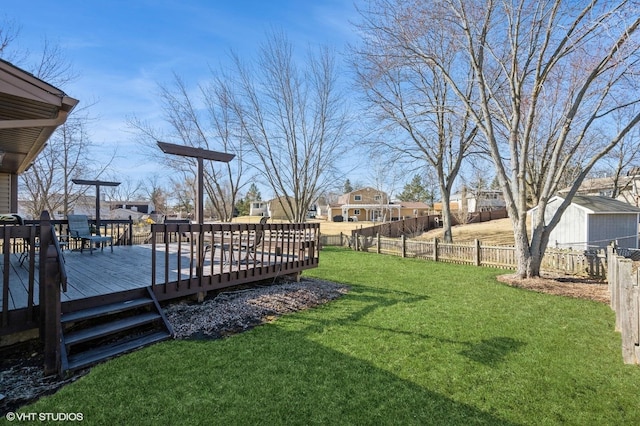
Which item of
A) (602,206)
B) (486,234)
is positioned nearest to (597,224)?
(602,206)

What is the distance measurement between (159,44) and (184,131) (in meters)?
5.52

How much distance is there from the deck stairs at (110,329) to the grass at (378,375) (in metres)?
Answer: 0.24

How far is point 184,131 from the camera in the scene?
17.1 metres

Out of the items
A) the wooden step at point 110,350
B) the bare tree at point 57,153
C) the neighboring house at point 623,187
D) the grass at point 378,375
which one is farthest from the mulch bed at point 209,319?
the neighboring house at point 623,187

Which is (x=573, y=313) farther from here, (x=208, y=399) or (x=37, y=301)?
(x=37, y=301)

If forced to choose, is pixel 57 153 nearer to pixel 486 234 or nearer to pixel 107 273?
pixel 107 273

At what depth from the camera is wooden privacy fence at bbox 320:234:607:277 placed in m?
8.88

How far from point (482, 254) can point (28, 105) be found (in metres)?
12.3

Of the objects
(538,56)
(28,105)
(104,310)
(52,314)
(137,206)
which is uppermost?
(538,56)

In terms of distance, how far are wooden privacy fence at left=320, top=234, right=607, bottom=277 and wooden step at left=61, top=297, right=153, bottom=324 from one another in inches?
414

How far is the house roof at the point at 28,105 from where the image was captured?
3697mm

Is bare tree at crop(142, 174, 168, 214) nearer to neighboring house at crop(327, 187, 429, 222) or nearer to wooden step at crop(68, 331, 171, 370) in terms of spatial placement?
neighboring house at crop(327, 187, 429, 222)

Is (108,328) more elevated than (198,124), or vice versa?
(198,124)

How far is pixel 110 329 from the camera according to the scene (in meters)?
3.78
